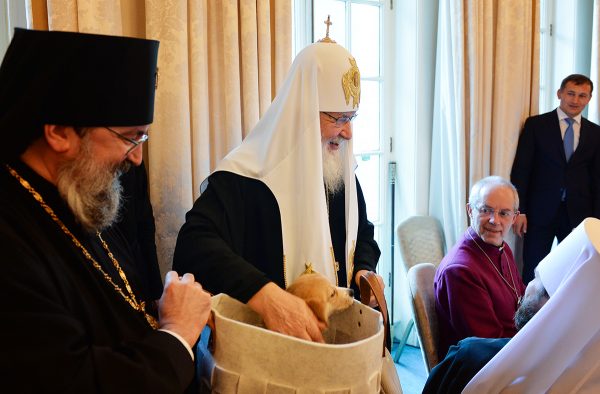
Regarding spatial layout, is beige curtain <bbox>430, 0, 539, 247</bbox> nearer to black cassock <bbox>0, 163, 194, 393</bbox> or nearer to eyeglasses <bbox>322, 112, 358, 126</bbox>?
eyeglasses <bbox>322, 112, 358, 126</bbox>

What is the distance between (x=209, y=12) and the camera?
2.81 m

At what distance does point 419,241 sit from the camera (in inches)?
163

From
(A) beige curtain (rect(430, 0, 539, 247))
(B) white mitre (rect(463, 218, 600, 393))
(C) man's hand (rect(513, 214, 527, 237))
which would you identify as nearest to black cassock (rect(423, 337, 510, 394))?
(B) white mitre (rect(463, 218, 600, 393))

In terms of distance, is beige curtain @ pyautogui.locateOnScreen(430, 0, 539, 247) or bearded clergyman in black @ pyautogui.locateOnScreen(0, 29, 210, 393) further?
beige curtain @ pyautogui.locateOnScreen(430, 0, 539, 247)

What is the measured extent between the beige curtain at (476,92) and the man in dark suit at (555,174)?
0.52 feet

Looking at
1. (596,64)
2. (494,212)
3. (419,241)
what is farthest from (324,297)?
(596,64)

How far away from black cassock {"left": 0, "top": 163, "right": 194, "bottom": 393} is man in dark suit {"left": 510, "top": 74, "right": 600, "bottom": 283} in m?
3.81

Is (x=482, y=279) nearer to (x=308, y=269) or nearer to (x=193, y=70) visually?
(x=308, y=269)

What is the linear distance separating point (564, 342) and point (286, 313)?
2.69 feet

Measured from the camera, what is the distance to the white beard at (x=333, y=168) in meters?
2.32

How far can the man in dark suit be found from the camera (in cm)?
464

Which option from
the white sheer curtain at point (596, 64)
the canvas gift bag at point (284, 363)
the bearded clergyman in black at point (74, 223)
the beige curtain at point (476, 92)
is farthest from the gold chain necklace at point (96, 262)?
the white sheer curtain at point (596, 64)

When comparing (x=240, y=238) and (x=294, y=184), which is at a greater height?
(x=294, y=184)

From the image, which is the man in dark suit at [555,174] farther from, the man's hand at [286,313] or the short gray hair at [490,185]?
the man's hand at [286,313]
